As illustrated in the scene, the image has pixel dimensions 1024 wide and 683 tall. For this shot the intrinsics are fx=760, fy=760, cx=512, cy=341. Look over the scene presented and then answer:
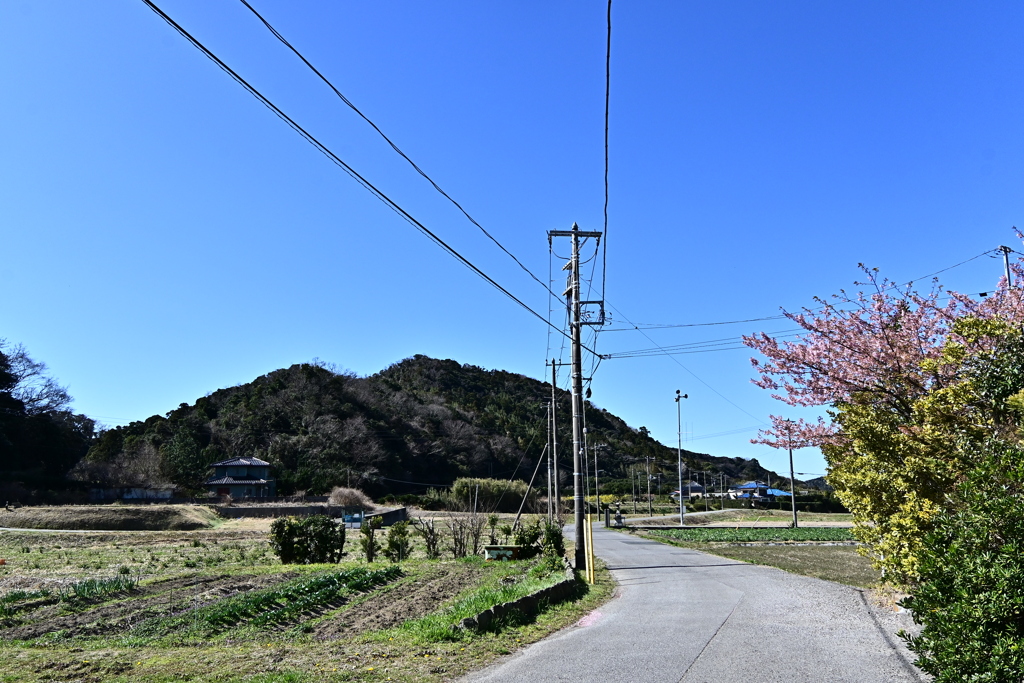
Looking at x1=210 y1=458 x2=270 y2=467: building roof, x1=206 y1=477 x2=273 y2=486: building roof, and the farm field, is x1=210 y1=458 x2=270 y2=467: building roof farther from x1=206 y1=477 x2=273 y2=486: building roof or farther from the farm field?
the farm field

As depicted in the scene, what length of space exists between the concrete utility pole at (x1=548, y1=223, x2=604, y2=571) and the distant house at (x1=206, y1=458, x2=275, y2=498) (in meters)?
53.7

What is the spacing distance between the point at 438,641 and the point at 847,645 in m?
4.84

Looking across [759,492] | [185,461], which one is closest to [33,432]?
[185,461]

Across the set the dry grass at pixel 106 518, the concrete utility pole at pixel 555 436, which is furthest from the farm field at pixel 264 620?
the dry grass at pixel 106 518

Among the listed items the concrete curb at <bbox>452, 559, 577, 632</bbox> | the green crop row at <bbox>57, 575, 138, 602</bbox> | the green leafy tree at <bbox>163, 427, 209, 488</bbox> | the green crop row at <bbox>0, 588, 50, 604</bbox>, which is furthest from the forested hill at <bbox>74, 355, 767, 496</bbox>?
the green crop row at <bbox>0, 588, 50, 604</bbox>

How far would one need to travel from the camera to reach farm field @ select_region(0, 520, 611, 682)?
7777mm

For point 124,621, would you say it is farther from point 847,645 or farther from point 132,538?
point 132,538

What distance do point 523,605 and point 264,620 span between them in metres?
3.93

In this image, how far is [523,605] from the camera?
36.0 feet

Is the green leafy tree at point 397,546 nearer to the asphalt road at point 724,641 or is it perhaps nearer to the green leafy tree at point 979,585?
the asphalt road at point 724,641

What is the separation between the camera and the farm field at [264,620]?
7777 mm

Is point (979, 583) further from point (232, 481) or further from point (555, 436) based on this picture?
point (232, 481)

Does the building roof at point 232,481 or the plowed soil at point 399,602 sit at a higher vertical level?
the building roof at point 232,481

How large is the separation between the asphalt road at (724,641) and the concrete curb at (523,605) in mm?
769
